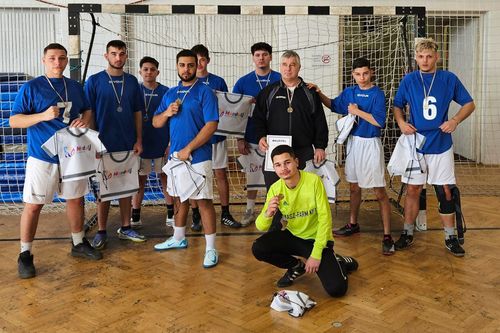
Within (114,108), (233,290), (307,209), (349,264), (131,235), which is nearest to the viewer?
(307,209)

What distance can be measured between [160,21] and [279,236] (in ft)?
18.0

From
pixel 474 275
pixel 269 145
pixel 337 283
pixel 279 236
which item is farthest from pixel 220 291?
pixel 474 275

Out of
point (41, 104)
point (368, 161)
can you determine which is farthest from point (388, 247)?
point (41, 104)

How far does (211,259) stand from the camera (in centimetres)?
396

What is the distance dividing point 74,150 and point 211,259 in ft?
4.26

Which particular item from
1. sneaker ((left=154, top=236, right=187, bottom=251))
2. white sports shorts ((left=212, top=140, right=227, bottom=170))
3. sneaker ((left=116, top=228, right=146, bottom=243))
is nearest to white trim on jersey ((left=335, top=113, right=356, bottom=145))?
white sports shorts ((left=212, top=140, right=227, bottom=170))

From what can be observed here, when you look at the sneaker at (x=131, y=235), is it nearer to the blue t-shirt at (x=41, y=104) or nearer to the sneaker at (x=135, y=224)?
the sneaker at (x=135, y=224)

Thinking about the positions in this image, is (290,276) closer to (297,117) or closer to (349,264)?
(349,264)

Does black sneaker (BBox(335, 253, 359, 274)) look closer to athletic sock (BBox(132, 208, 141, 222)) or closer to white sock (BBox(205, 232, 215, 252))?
white sock (BBox(205, 232, 215, 252))

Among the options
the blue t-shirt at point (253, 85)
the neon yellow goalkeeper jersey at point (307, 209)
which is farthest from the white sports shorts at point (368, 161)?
the neon yellow goalkeeper jersey at point (307, 209)

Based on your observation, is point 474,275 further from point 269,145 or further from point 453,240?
point 269,145

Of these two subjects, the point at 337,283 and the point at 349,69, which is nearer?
the point at 337,283

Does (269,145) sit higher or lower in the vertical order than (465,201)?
higher

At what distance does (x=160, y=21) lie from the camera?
804 centimetres
